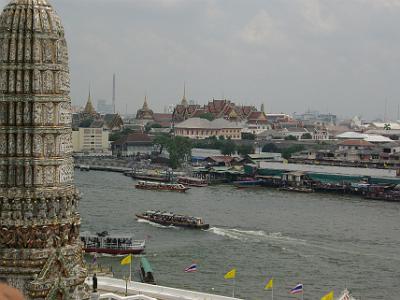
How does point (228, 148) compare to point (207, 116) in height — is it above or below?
below

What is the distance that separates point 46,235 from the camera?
5.65 meters

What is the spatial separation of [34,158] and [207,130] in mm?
63434

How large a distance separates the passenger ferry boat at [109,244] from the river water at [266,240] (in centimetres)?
30

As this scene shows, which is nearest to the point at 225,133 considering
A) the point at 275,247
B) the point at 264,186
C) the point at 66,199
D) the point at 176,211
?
the point at 264,186

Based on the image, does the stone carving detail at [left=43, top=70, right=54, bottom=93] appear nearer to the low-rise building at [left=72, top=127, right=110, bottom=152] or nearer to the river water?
the river water

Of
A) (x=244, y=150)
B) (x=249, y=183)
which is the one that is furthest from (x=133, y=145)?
(x=249, y=183)

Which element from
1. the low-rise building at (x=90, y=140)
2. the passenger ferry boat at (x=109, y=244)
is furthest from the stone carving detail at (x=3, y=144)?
the low-rise building at (x=90, y=140)

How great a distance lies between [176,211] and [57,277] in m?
24.8

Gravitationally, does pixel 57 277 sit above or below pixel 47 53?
below

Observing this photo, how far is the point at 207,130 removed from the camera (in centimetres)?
6906

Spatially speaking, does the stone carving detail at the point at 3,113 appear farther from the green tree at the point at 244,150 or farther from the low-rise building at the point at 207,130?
the low-rise building at the point at 207,130

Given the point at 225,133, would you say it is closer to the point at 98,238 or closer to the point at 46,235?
the point at 98,238

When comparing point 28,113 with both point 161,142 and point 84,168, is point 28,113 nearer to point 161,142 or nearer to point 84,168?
point 84,168

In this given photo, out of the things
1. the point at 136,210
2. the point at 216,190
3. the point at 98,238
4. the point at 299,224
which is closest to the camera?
the point at 98,238
